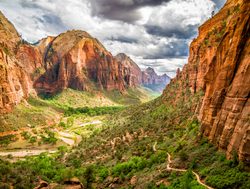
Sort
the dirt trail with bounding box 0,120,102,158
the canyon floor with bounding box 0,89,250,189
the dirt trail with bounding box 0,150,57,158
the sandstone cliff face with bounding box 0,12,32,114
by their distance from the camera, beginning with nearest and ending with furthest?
1. the canyon floor with bounding box 0,89,250,189
2. the dirt trail with bounding box 0,150,57,158
3. the dirt trail with bounding box 0,120,102,158
4. the sandstone cliff face with bounding box 0,12,32,114

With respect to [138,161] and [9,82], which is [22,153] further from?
[138,161]

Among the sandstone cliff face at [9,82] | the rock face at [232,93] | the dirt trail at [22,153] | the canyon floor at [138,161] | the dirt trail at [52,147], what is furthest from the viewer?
the sandstone cliff face at [9,82]

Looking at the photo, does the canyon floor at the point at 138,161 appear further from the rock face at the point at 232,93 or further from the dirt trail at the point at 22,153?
the rock face at the point at 232,93

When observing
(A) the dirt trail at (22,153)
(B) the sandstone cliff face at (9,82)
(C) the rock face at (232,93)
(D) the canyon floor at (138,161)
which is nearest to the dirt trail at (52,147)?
(A) the dirt trail at (22,153)

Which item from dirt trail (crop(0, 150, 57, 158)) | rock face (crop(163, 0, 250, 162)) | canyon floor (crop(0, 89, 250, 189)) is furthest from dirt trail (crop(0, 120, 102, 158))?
rock face (crop(163, 0, 250, 162))

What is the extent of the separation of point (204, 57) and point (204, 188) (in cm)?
5204

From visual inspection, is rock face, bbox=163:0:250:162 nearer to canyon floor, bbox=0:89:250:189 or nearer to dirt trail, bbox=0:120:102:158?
canyon floor, bbox=0:89:250:189

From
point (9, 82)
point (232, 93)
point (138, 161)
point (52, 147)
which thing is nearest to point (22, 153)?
point (52, 147)

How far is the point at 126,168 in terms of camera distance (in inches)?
2346

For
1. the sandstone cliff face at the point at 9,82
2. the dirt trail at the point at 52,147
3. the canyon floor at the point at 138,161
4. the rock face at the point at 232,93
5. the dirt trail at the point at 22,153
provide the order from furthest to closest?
the sandstone cliff face at the point at 9,82 → the dirt trail at the point at 52,147 → the dirt trail at the point at 22,153 → the canyon floor at the point at 138,161 → the rock face at the point at 232,93

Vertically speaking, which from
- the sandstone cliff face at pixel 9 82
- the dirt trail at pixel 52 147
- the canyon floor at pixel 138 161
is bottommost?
the dirt trail at pixel 52 147

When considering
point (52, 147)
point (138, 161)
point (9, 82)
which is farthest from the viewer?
point (9, 82)

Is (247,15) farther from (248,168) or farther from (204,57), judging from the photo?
(204,57)

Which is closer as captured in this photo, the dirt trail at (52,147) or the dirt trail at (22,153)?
the dirt trail at (22,153)
